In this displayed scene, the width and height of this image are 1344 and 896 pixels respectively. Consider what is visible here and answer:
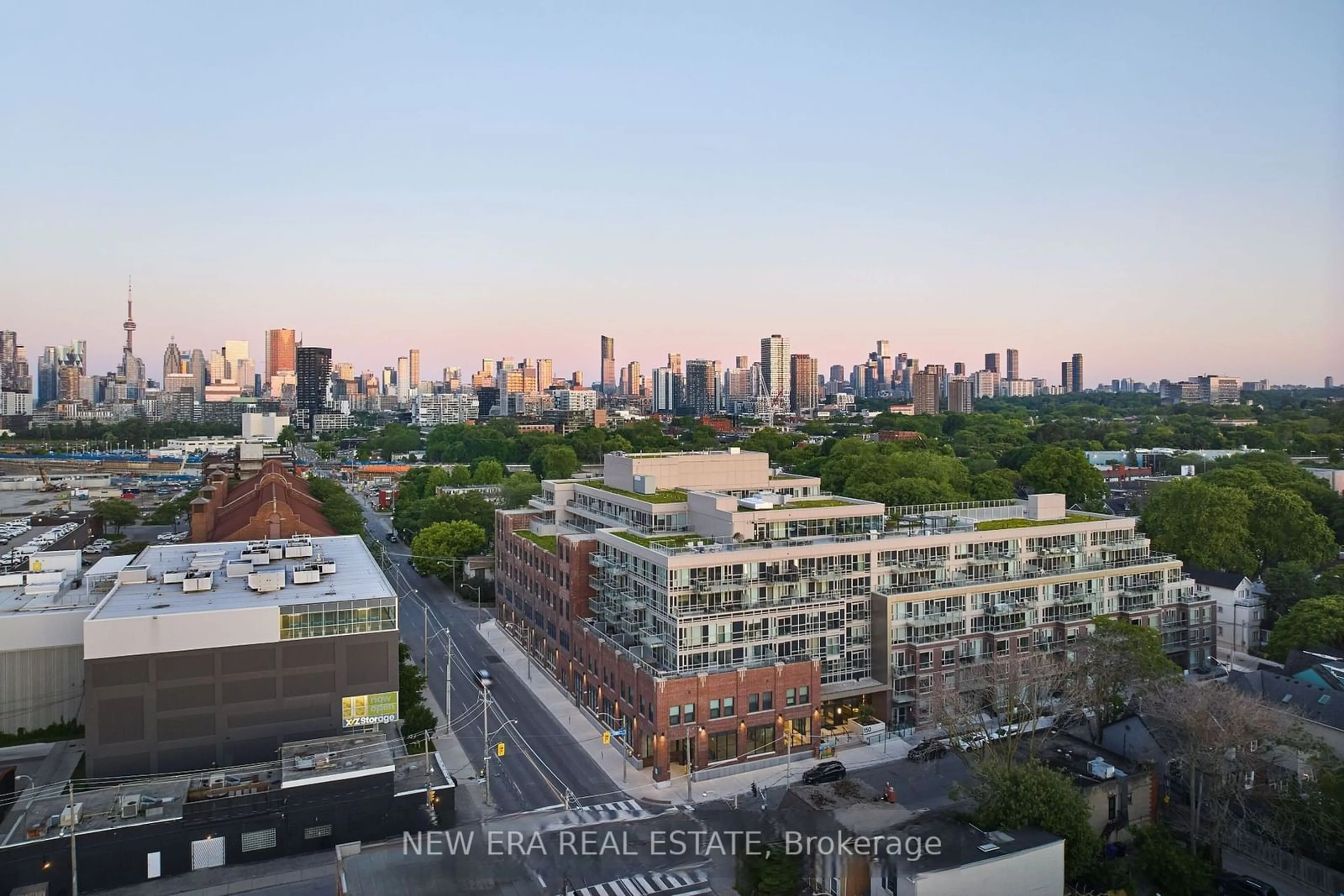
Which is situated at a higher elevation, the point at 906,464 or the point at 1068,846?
the point at 906,464

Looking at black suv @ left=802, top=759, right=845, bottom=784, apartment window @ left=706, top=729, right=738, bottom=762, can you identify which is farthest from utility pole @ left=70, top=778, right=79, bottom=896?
black suv @ left=802, top=759, right=845, bottom=784

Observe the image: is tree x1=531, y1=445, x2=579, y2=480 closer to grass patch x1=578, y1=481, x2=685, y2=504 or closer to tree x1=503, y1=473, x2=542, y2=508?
tree x1=503, y1=473, x2=542, y2=508

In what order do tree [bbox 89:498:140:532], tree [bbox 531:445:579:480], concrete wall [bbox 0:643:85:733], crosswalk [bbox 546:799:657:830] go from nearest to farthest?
crosswalk [bbox 546:799:657:830], concrete wall [bbox 0:643:85:733], tree [bbox 89:498:140:532], tree [bbox 531:445:579:480]

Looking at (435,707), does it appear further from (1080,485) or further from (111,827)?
(1080,485)

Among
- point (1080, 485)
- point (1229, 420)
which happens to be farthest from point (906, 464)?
point (1229, 420)

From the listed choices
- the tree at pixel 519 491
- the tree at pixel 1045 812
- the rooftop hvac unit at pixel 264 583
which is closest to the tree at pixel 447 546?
the tree at pixel 519 491

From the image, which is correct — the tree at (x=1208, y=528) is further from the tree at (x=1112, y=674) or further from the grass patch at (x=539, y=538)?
the grass patch at (x=539, y=538)
